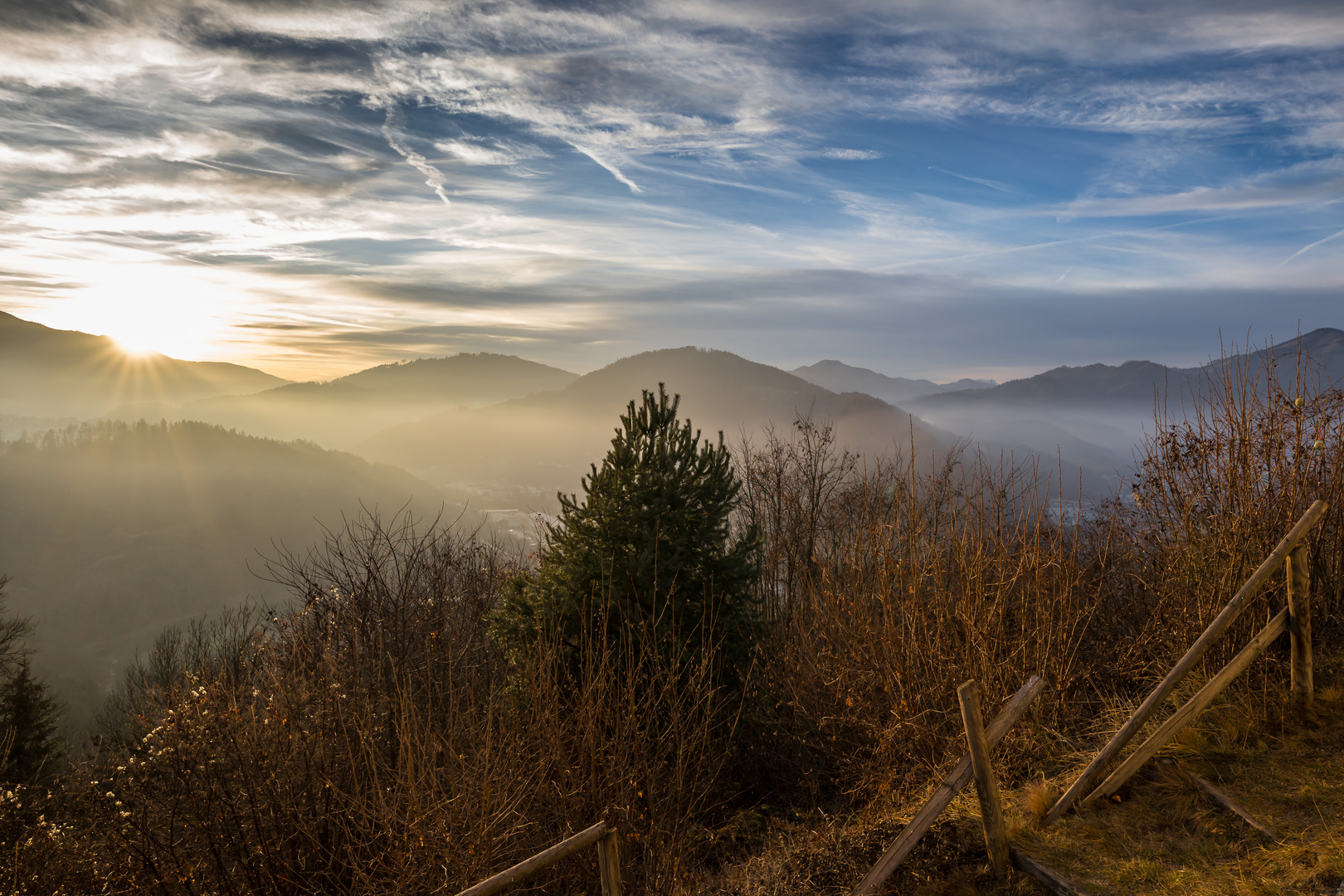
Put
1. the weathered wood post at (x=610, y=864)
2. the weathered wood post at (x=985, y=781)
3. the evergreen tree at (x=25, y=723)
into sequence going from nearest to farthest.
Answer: the weathered wood post at (x=610, y=864), the weathered wood post at (x=985, y=781), the evergreen tree at (x=25, y=723)

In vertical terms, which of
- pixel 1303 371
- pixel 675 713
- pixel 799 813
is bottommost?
pixel 799 813

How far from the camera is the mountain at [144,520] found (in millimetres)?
91375

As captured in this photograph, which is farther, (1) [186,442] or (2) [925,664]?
(1) [186,442]

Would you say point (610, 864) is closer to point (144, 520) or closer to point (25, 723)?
point (25, 723)

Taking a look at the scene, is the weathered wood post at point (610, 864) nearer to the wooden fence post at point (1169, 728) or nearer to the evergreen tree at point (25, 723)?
the wooden fence post at point (1169, 728)

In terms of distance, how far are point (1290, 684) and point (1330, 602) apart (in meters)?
1.92

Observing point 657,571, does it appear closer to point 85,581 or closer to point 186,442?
point 85,581

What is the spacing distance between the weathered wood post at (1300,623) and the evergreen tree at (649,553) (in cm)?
533

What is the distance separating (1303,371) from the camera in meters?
8.22

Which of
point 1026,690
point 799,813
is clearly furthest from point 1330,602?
point 799,813

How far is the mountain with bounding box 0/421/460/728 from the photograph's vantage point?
300 feet

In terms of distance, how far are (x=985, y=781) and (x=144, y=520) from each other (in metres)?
Result: 143

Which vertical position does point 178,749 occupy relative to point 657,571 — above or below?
below

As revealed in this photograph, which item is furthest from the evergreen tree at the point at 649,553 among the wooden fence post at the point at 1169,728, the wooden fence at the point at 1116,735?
the wooden fence post at the point at 1169,728
